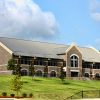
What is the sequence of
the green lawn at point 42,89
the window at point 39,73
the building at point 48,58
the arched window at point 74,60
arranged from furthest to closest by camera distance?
the arched window at point 74,60
the window at point 39,73
the building at point 48,58
the green lawn at point 42,89

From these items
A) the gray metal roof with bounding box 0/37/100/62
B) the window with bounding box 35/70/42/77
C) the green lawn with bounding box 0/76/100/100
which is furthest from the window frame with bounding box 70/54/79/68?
the green lawn with bounding box 0/76/100/100

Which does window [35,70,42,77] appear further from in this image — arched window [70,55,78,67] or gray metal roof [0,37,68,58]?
arched window [70,55,78,67]

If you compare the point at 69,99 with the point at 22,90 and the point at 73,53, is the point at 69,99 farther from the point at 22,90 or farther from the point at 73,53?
the point at 73,53

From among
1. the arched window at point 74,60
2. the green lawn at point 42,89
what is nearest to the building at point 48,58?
the arched window at point 74,60

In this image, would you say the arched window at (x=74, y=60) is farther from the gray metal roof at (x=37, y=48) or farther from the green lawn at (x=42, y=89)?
the green lawn at (x=42, y=89)

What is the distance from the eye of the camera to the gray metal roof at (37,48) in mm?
105562

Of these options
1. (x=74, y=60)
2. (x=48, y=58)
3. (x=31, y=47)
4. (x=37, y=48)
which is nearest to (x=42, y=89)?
(x=48, y=58)

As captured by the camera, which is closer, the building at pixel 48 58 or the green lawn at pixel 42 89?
the green lawn at pixel 42 89

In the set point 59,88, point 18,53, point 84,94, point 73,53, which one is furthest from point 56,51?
point 84,94

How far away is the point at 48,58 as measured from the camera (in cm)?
10875

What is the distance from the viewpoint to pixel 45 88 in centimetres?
7588

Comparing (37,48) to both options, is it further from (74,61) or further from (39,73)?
(74,61)

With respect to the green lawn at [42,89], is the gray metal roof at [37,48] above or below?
above

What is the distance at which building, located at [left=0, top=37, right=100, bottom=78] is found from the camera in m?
104
